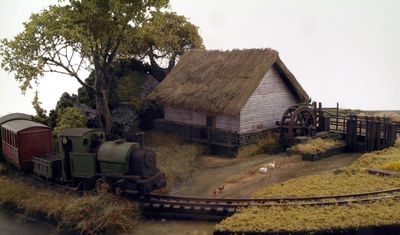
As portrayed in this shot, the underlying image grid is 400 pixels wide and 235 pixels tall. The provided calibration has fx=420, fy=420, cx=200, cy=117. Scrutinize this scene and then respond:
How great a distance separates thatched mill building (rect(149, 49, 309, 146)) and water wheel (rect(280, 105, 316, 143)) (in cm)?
106

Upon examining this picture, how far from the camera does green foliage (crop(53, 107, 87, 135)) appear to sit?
2366cm

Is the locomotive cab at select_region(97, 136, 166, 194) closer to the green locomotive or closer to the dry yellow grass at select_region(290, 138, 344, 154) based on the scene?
the green locomotive

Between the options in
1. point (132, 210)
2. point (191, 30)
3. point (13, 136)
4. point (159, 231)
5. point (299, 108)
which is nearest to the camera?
point (159, 231)

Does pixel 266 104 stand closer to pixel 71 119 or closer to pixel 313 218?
pixel 71 119

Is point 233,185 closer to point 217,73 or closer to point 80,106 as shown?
point 217,73

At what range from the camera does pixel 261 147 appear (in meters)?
23.5

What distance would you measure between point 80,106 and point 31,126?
734 centimetres

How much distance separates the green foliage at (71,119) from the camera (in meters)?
23.7

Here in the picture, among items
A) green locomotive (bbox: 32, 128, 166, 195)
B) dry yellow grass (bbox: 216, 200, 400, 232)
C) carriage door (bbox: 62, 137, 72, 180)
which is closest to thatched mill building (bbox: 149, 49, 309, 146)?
green locomotive (bbox: 32, 128, 166, 195)

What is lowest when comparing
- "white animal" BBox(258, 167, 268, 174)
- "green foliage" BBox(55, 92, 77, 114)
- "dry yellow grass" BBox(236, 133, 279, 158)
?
"white animal" BBox(258, 167, 268, 174)

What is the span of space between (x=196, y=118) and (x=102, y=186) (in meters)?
10.7

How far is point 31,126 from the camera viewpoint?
1972cm

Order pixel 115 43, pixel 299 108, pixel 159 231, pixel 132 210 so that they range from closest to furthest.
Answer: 1. pixel 159 231
2. pixel 132 210
3. pixel 299 108
4. pixel 115 43

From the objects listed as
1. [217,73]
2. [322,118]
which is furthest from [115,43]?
[322,118]
